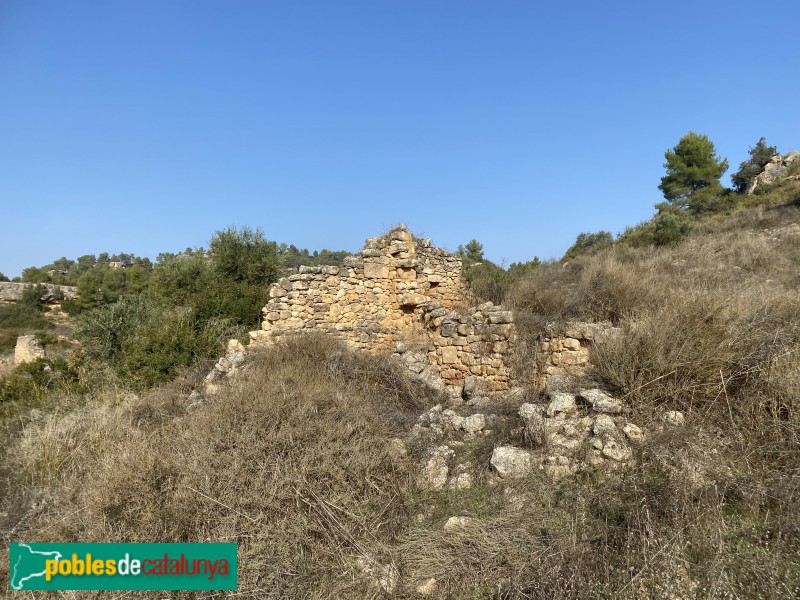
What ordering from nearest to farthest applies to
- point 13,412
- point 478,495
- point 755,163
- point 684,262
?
point 478,495 < point 13,412 < point 684,262 < point 755,163

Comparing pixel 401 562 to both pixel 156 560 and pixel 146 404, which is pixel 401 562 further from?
pixel 146 404

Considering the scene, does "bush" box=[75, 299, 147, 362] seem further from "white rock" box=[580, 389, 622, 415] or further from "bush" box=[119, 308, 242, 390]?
"white rock" box=[580, 389, 622, 415]

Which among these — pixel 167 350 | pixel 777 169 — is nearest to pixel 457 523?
pixel 167 350

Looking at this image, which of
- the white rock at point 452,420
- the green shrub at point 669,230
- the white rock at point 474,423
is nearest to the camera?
the white rock at point 474,423

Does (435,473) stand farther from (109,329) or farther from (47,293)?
(47,293)

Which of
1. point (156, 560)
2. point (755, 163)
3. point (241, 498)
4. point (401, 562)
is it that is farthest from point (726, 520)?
point (755, 163)

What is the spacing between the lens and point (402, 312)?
8.92 metres

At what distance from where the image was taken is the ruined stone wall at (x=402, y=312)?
258 inches

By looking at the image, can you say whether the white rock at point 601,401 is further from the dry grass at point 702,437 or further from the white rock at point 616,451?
the white rock at point 616,451

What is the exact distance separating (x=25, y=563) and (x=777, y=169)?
31.5m

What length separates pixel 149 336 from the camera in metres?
8.45

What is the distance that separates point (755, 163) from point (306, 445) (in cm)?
3176

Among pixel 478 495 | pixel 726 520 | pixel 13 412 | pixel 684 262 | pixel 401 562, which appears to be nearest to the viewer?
pixel 726 520

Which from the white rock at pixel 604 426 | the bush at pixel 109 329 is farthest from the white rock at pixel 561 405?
the bush at pixel 109 329
